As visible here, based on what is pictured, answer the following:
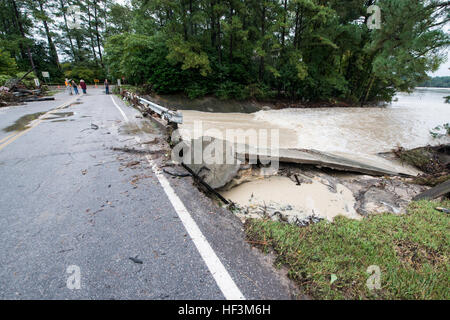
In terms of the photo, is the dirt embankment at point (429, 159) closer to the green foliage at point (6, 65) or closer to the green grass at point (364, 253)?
the green grass at point (364, 253)

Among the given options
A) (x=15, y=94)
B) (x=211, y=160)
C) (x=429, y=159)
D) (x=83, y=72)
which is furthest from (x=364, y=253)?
(x=83, y=72)

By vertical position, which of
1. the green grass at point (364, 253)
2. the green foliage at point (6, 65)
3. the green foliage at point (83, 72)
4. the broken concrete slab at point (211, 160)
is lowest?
the green grass at point (364, 253)

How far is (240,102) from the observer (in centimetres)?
1819

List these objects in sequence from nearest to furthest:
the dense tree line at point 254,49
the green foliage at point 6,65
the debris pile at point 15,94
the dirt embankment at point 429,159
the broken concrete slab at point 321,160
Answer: the broken concrete slab at point 321,160, the dirt embankment at point 429,159, the debris pile at point 15,94, the dense tree line at point 254,49, the green foliage at point 6,65

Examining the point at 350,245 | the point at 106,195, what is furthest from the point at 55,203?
the point at 350,245

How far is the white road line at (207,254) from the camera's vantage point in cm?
162

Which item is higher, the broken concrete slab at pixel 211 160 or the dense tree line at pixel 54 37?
the dense tree line at pixel 54 37

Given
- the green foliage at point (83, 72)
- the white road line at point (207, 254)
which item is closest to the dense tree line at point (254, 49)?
the white road line at point (207, 254)

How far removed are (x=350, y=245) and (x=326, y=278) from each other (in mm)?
697

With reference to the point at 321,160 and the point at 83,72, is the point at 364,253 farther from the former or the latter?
the point at 83,72

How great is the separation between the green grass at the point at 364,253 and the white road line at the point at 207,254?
0.52 metres

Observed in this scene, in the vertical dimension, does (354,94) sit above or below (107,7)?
below
